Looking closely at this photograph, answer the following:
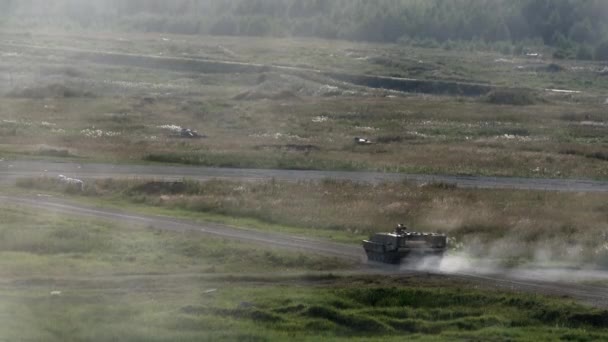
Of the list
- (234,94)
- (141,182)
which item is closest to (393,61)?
(234,94)

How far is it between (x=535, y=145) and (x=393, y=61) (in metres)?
66.0

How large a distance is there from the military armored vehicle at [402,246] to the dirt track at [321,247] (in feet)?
1.70

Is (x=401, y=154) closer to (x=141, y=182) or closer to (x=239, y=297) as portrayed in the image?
(x=141, y=182)

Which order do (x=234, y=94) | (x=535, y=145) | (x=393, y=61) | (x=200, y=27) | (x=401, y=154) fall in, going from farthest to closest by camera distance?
(x=393, y=61) < (x=234, y=94) < (x=200, y=27) < (x=535, y=145) < (x=401, y=154)

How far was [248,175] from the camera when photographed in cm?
5191

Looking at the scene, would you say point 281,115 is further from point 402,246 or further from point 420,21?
point 420,21

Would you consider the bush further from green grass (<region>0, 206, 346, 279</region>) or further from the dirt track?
green grass (<region>0, 206, 346, 279</region>)

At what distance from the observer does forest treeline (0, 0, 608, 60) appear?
270 feet

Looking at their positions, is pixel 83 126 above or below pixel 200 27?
below

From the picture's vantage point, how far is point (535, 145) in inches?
2817

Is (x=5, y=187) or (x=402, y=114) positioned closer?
(x=5, y=187)

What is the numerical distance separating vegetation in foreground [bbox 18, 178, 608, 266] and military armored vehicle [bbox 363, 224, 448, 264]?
7.00ft

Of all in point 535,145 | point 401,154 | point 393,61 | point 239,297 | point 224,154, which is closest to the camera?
point 239,297

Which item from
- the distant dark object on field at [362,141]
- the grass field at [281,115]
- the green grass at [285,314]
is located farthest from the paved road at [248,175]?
the green grass at [285,314]
